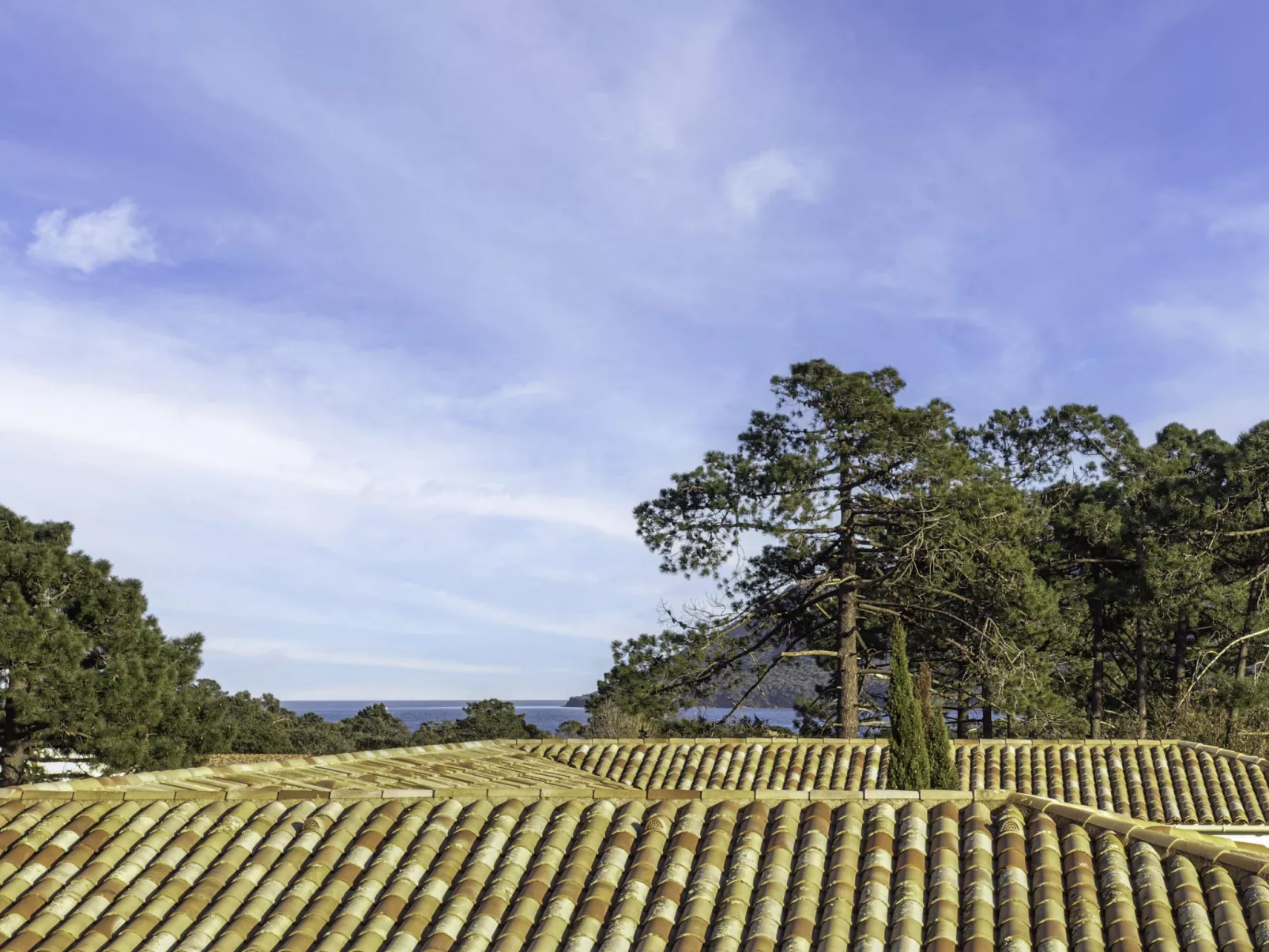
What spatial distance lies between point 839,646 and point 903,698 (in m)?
13.3

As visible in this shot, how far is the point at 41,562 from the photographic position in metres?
24.0

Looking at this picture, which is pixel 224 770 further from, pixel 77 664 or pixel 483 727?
pixel 483 727

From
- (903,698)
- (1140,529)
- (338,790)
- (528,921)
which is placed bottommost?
(528,921)

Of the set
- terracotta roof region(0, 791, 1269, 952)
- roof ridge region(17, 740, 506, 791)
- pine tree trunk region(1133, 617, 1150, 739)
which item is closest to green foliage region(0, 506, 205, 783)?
roof ridge region(17, 740, 506, 791)

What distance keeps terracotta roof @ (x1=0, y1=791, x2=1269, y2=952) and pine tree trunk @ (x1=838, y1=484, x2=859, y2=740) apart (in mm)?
18113

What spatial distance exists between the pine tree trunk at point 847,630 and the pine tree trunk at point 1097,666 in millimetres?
11639

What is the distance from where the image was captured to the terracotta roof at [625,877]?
7.32m

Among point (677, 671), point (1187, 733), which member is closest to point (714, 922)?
point (677, 671)

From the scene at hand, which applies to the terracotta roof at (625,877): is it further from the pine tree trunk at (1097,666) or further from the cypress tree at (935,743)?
the pine tree trunk at (1097,666)

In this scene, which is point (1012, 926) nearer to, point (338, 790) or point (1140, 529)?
point (338, 790)

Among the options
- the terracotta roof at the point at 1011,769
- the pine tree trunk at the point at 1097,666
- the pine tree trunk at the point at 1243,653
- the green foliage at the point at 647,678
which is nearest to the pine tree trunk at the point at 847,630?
the green foliage at the point at 647,678

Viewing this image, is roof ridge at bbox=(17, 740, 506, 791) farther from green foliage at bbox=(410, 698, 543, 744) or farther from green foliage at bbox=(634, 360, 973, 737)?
green foliage at bbox=(410, 698, 543, 744)

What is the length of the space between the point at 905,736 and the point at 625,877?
7.02 meters

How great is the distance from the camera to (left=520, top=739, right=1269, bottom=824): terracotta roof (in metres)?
17.4
